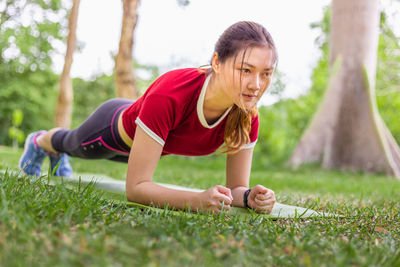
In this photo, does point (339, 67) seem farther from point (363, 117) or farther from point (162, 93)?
point (162, 93)

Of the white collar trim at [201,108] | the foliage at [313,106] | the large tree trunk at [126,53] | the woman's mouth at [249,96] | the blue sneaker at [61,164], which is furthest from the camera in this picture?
the foliage at [313,106]

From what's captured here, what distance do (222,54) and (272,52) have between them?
0.79 feet

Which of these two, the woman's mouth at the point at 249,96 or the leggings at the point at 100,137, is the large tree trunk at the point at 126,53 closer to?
the leggings at the point at 100,137

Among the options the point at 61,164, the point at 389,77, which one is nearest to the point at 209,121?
the point at 61,164

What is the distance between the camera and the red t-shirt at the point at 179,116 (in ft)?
5.94

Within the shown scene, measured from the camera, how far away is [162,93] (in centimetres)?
183

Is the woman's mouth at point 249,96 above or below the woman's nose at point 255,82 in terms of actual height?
below

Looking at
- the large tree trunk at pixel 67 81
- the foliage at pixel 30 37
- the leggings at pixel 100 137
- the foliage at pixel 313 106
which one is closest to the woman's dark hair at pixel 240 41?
the leggings at pixel 100 137

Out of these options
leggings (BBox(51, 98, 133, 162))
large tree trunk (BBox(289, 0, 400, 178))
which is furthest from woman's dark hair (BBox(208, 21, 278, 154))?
large tree trunk (BBox(289, 0, 400, 178))

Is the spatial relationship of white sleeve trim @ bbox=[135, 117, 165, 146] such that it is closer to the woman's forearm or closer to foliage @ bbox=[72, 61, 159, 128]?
the woman's forearm

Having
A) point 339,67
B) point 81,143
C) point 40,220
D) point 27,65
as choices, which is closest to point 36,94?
point 27,65

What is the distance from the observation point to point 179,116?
1.93 meters

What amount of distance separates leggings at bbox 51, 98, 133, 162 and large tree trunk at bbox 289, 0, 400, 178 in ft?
16.4

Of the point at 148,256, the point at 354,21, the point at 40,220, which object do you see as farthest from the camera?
the point at 354,21
